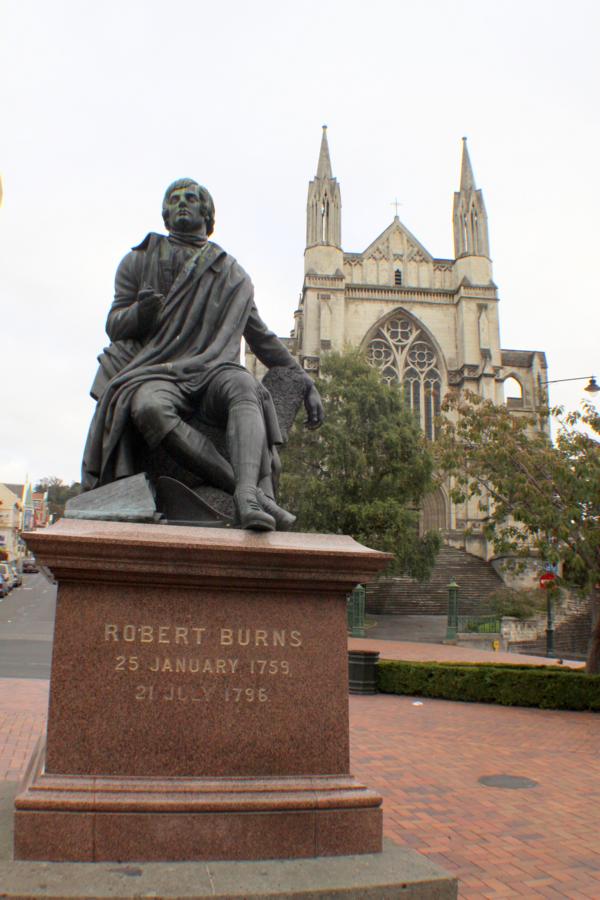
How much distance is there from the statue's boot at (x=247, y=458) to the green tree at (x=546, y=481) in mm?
9087

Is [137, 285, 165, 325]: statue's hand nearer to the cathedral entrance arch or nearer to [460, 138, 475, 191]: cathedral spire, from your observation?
the cathedral entrance arch

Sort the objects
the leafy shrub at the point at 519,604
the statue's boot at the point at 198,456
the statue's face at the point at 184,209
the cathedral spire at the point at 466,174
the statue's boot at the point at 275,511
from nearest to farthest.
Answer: the statue's boot at the point at 275,511
the statue's boot at the point at 198,456
the statue's face at the point at 184,209
the leafy shrub at the point at 519,604
the cathedral spire at the point at 466,174

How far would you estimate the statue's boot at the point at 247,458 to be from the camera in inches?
148

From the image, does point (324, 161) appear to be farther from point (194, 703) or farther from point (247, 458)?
point (194, 703)

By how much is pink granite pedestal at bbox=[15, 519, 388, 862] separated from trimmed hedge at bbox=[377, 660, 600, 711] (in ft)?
32.2

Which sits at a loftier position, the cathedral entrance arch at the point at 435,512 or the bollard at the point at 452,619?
the cathedral entrance arch at the point at 435,512

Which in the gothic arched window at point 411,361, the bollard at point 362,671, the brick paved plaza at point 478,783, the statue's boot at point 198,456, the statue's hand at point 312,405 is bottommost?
the brick paved plaza at point 478,783

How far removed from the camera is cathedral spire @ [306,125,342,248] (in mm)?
45594

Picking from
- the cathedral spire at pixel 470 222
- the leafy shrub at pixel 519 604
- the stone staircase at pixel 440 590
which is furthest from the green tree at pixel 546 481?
the cathedral spire at pixel 470 222

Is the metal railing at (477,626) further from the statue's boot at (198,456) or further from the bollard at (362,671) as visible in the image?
the statue's boot at (198,456)

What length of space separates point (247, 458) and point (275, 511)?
1.12ft

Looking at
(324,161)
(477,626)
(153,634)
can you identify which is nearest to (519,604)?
(477,626)

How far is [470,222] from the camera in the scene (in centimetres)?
4709

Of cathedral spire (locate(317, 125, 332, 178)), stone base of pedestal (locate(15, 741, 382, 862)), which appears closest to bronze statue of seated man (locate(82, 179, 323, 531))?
stone base of pedestal (locate(15, 741, 382, 862))
